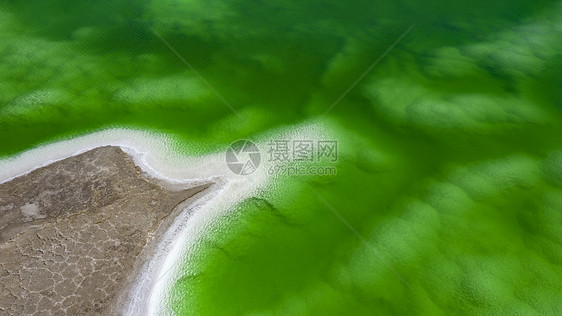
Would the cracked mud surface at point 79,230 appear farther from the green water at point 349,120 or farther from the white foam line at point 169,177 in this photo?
the green water at point 349,120

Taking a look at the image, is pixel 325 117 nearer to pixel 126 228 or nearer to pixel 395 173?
pixel 395 173

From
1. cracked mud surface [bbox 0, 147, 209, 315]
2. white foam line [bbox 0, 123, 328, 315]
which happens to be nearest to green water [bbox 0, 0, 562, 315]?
white foam line [bbox 0, 123, 328, 315]

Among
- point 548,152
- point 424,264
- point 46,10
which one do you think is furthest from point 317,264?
point 46,10

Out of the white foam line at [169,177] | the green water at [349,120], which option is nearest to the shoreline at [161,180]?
the white foam line at [169,177]

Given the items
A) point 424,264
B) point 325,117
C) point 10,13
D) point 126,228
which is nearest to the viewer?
point 424,264

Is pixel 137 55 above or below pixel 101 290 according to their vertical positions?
above

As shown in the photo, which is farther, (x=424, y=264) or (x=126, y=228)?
(x=126, y=228)

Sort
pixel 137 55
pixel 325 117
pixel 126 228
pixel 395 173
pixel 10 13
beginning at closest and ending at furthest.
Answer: pixel 126 228
pixel 395 173
pixel 325 117
pixel 137 55
pixel 10 13
